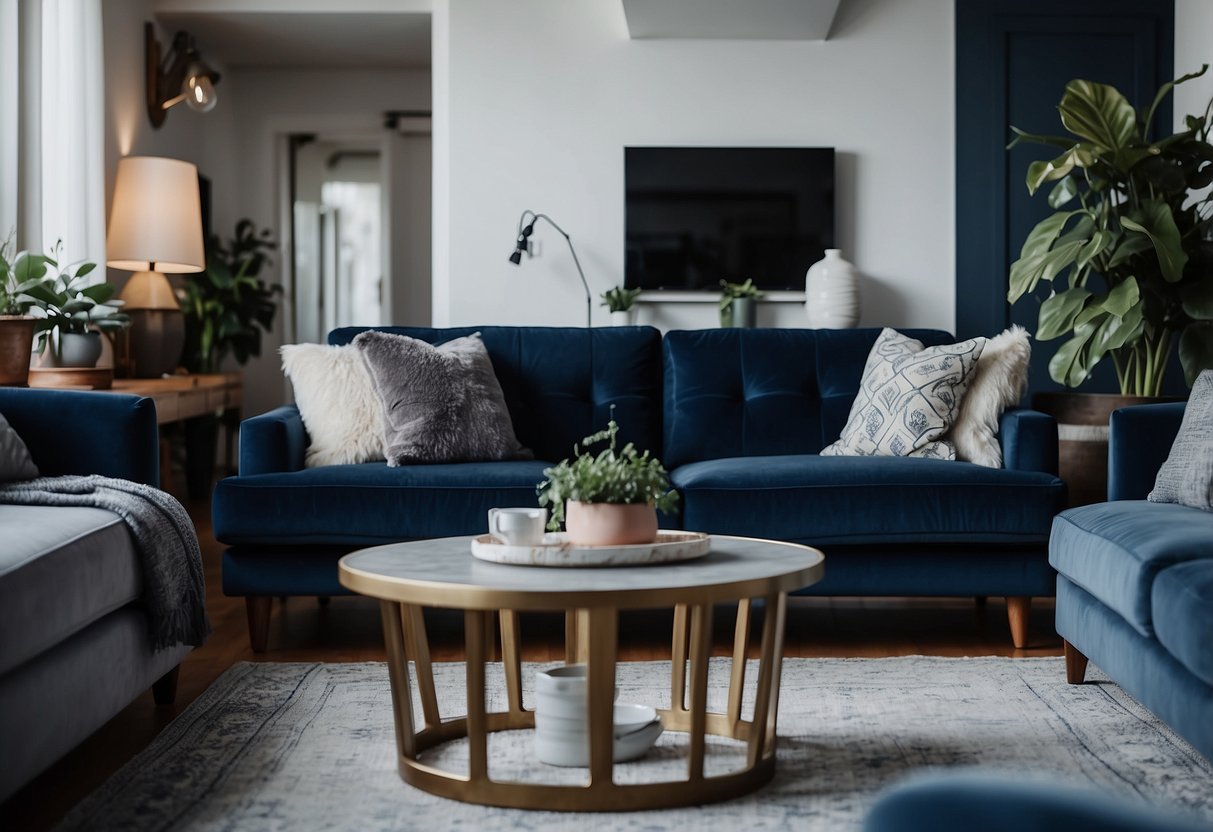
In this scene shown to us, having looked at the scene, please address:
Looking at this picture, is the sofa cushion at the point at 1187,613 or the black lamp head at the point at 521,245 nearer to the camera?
the sofa cushion at the point at 1187,613

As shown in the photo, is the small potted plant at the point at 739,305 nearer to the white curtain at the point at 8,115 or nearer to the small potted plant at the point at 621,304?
the small potted plant at the point at 621,304

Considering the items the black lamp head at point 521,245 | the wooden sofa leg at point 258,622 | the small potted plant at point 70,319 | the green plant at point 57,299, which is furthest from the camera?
the black lamp head at point 521,245

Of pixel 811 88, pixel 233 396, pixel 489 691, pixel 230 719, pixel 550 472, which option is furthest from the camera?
pixel 233 396

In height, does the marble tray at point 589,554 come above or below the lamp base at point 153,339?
below

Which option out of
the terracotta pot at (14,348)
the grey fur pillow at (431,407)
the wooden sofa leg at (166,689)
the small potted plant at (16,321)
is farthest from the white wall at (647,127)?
the wooden sofa leg at (166,689)

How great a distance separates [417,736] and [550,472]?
0.53 m

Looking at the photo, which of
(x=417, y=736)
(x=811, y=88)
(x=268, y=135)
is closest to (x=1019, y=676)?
(x=417, y=736)

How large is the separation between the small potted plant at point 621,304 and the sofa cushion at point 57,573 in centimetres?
289

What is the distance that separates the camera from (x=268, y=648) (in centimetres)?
324

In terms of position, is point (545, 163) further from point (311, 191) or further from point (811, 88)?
point (311, 191)

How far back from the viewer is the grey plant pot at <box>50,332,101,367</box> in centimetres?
384

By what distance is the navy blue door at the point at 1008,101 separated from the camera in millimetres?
5086

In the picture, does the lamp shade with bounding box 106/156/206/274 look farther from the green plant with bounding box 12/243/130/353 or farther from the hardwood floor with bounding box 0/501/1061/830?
the hardwood floor with bounding box 0/501/1061/830

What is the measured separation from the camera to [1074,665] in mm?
2746
